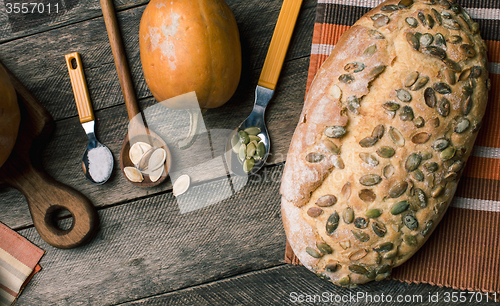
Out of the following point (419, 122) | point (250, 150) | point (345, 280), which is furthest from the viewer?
point (250, 150)

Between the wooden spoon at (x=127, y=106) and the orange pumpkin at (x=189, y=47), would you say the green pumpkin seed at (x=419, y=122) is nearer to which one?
the orange pumpkin at (x=189, y=47)

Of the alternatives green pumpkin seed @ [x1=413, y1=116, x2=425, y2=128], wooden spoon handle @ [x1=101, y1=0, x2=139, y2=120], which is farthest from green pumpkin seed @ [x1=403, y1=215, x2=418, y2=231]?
wooden spoon handle @ [x1=101, y1=0, x2=139, y2=120]

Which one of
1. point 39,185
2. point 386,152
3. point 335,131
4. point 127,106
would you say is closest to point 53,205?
point 39,185

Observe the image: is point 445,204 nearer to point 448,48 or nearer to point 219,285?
point 448,48

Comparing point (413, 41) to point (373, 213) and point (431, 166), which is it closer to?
point (431, 166)

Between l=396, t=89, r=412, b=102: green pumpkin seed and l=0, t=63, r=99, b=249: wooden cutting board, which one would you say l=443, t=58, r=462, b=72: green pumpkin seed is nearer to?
l=396, t=89, r=412, b=102: green pumpkin seed

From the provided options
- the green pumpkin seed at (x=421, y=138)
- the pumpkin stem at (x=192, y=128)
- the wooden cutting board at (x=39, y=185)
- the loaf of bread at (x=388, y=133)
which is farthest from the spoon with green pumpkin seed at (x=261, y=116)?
the wooden cutting board at (x=39, y=185)
